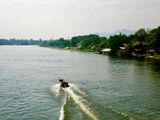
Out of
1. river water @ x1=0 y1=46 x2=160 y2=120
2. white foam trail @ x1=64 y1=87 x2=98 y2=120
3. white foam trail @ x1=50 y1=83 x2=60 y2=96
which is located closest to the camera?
white foam trail @ x1=64 y1=87 x2=98 y2=120

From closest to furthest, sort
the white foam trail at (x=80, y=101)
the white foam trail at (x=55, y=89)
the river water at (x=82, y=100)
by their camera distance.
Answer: the white foam trail at (x=80, y=101) → the river water at (x=82, y=100) → the white foam trail at (x=55, y=89)

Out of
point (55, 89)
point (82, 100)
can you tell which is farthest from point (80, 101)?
point (55, 89)

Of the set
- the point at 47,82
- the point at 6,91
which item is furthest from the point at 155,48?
the point at 6,91

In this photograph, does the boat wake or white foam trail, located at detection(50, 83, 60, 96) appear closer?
the boat wake

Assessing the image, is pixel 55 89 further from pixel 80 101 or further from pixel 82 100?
pixel 80 101

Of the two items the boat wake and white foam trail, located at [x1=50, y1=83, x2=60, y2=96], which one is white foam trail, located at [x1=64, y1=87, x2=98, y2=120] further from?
white foam trail, located at [x1=50, y1=83, x2=60, y2=96]

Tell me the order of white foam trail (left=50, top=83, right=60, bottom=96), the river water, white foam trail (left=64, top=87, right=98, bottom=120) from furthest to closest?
white foam trail (left=50, top=83, right=60, bottom=96) < the river water < white foam trail (left=64, top=87, right=98, bottom=120)

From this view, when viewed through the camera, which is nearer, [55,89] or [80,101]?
[80,101]

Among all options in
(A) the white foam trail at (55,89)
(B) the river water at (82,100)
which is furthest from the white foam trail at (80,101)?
(A) the white foam trail at (55,89)

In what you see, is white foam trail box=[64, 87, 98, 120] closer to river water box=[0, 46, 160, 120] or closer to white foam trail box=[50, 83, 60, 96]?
river water box=[0, 46, 160, 120]

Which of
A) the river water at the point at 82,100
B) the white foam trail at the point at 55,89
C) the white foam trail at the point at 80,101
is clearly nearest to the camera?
the white foam trail at the point at 80,101

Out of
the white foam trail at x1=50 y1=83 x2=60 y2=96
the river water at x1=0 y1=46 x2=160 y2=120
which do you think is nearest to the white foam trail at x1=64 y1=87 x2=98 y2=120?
the river water at x1=0 y1=46 x2=160 y2=120

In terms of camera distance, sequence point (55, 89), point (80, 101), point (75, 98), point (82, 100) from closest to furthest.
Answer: point (80, 101) < point (82, 100) < point (75, 98) < point (55, 89)

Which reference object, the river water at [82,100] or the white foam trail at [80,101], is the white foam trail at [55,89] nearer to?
the river water at [82,100]
